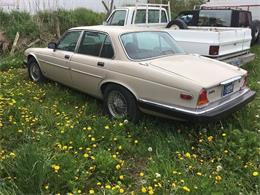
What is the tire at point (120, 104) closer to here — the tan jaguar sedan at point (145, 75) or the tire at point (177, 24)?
the tan jaguar sedan at point (145, 75)

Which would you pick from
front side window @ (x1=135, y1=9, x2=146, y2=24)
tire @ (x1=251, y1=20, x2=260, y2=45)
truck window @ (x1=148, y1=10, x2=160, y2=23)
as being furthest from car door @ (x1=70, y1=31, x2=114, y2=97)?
tire @ (x1=251, y1=20, x2=260, y2=45)

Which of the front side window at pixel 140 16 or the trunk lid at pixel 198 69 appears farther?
the front side window at pixel 140 16

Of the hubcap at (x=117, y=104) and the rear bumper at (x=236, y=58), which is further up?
A: the rear bumper at (x=236, y=58)

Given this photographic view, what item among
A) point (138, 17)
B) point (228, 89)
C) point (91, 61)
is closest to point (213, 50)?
point (228, 89)

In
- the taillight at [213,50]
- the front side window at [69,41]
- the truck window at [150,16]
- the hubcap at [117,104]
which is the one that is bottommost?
the hubcap at [117,104]

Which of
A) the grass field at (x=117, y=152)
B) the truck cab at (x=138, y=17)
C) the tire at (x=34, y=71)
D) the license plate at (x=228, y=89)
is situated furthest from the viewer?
the truck cab at (x=138, y=17)

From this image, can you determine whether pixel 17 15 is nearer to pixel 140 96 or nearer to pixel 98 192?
pixel 140 96

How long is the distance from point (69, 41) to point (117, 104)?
185 cm

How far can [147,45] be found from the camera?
17.7 feet

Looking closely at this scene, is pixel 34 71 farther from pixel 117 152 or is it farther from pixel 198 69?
pixel 198 69

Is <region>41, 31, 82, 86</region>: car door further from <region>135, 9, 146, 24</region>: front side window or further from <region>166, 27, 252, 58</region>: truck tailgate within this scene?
<region>135, 9, 146, 24</region>: front side window

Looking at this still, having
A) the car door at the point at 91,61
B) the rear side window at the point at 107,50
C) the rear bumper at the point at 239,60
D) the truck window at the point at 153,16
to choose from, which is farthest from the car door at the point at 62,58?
the truck window at the point at 153,16

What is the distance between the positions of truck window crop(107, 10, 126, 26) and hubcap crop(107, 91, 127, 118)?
516 centimetres

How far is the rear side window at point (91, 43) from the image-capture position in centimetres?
556
